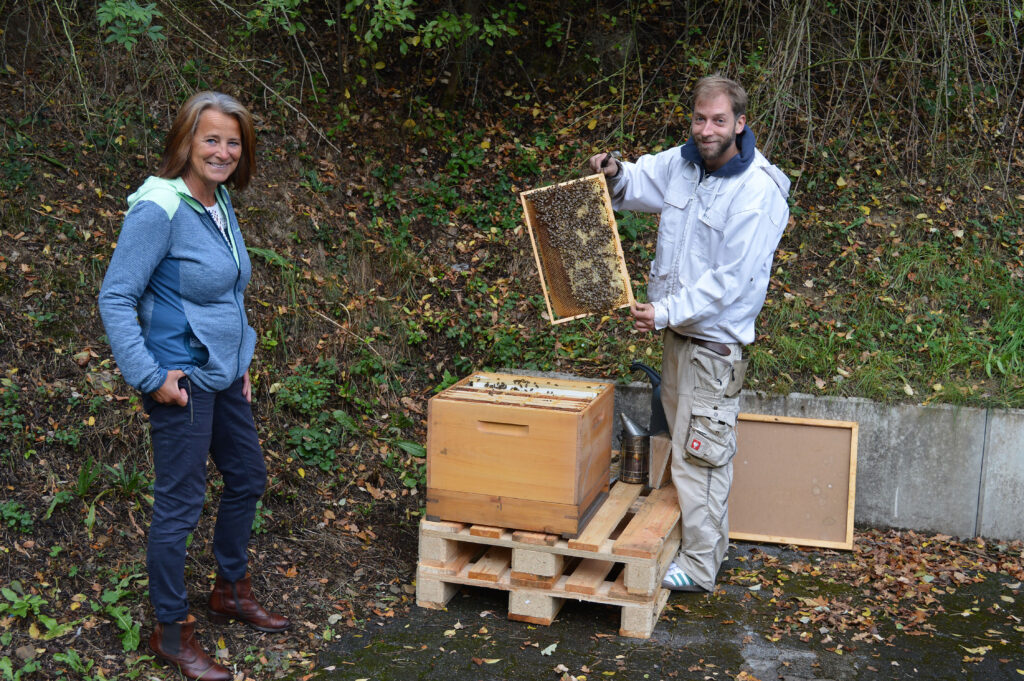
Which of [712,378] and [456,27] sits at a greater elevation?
[456,27]

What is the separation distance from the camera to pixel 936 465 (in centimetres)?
500

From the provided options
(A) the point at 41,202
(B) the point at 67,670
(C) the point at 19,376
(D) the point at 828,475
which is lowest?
(B) the point at 67,670

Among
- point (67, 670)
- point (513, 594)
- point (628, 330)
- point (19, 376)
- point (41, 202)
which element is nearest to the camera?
point (67, 670)

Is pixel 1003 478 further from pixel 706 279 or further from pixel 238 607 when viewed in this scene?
pixel 238 607

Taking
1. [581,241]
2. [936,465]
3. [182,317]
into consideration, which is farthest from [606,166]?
[936,465]

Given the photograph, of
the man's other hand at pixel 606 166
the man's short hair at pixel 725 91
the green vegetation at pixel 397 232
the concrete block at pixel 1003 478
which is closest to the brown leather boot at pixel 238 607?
the green vegetation at pixel 397 232

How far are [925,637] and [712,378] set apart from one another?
1423 mm

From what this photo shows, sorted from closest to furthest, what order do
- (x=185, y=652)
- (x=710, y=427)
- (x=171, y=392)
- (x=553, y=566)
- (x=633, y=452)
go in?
(x=171, y=392) → (x=185, y=652) → (x=553, y=566) → (x=710, y=427) → (x=633, y=452)

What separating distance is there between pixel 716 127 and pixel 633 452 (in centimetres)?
168

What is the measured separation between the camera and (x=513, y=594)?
156 inches

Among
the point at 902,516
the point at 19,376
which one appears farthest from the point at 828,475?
the point at 19,376

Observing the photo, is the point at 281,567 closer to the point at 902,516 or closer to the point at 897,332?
the point at 902,516

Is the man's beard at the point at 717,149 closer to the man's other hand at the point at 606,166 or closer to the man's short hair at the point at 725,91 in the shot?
the man's short hair at the point at 725,91

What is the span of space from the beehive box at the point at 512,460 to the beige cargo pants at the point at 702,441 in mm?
456
